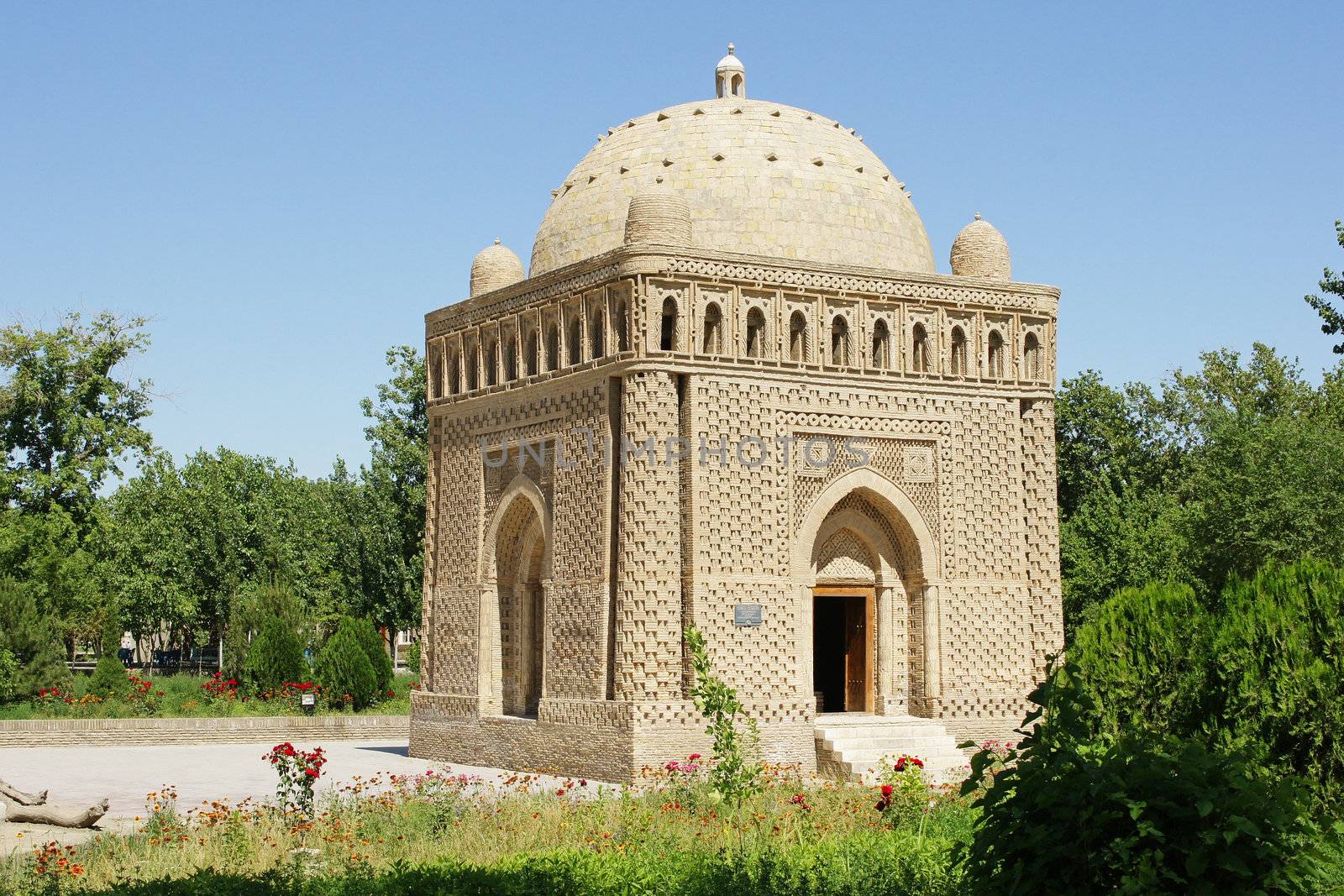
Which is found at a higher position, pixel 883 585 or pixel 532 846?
pixel 883 585

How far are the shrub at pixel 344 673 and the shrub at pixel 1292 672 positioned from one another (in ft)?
61.6

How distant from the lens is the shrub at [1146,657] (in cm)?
1538

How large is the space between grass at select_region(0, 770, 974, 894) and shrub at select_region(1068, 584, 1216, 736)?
2.54 metres

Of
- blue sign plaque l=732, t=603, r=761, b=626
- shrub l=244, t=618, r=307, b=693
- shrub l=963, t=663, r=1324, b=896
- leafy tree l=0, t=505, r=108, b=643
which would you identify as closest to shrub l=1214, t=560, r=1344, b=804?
blue sign plaque l=732, t=603, r=761, b=626

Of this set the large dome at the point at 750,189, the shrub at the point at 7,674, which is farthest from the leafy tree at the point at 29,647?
the large dome at the point at 750,189

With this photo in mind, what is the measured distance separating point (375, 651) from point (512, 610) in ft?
30.4

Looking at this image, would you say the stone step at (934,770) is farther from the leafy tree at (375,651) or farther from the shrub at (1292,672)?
the leafy tree at (375,651)

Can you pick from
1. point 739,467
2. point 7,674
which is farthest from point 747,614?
point 7,674

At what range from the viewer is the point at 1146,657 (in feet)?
51.9

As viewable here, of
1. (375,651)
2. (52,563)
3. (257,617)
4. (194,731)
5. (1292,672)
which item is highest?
(52,563)

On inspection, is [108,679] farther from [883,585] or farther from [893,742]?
[893,742]

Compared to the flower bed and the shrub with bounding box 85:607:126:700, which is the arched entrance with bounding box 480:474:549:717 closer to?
the flower bed

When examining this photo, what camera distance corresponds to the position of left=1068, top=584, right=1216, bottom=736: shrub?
15.4 m

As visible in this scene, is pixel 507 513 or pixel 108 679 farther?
pixel 108 679
